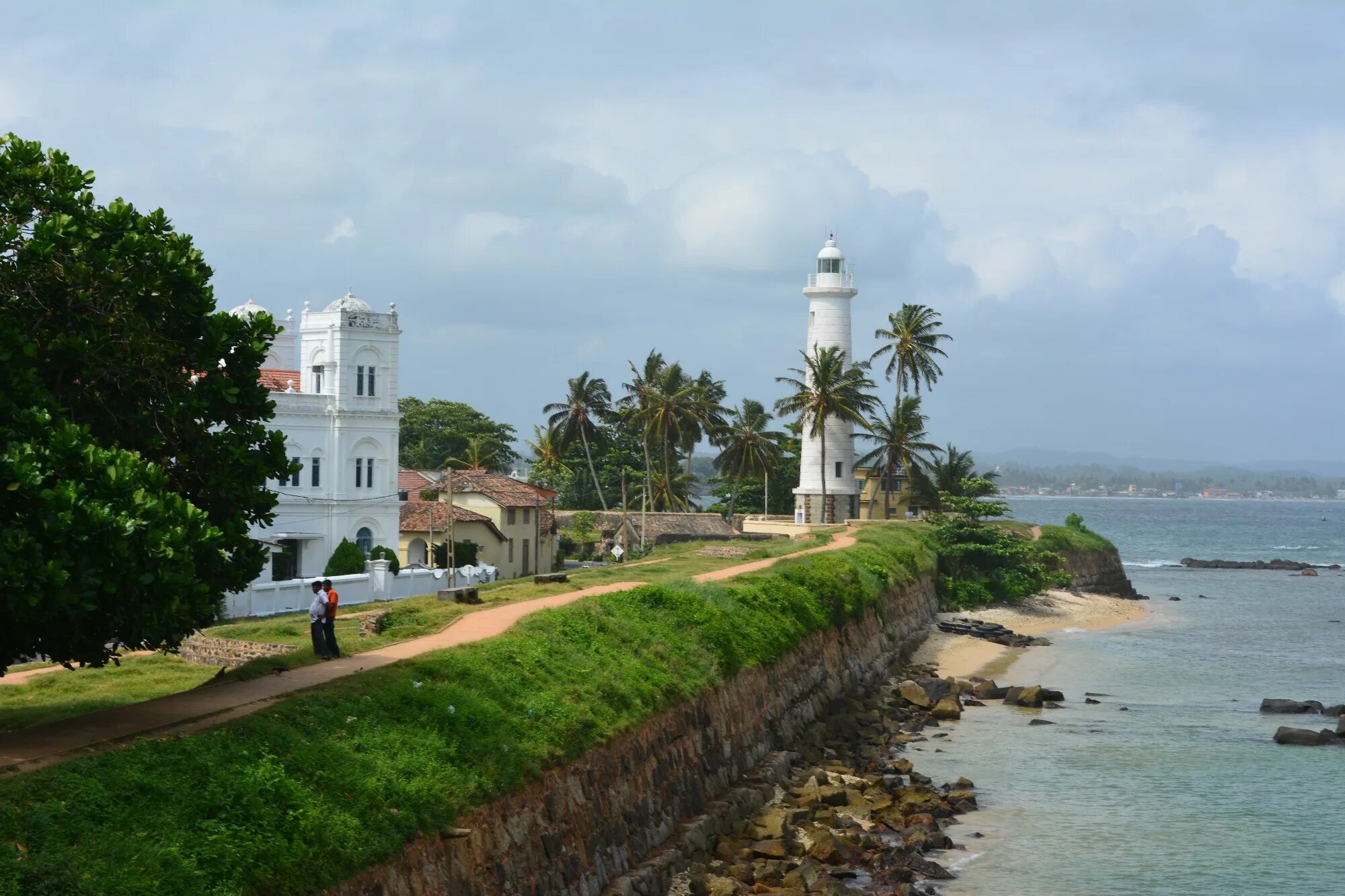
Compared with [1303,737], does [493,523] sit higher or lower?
higher

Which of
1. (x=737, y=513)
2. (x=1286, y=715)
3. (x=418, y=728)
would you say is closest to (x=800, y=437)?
(x=737, y=513)

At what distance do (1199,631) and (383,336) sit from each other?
37119 millimetres

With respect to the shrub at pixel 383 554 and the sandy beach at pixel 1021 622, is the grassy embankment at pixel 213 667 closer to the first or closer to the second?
the shrub at pixel 383 554

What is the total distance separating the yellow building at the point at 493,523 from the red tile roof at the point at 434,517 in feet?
0.09

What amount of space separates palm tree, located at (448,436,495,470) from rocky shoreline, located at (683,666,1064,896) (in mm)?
51582

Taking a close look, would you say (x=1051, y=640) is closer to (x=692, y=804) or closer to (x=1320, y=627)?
(x=1320, y=627)

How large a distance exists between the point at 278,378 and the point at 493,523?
417 inches

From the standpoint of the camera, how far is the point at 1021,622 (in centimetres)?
6231

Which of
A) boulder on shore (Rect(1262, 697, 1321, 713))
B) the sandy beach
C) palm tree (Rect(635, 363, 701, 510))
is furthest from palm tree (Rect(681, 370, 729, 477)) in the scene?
boulder on shore (Rect(1262, 697, 1321, 713))

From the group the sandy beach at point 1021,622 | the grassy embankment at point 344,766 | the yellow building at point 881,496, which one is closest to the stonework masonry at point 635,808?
the grassy embankment at point 344,766

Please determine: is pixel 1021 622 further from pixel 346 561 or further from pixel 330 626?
pixel 330 626

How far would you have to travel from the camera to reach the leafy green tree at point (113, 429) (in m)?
15.2

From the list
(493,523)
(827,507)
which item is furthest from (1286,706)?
(827,507)

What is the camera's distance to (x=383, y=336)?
173 feet
